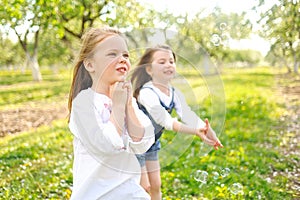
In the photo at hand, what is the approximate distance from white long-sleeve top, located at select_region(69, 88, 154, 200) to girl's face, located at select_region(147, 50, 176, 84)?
74cm

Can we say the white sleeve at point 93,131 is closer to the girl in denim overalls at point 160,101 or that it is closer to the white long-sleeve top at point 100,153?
the white long-sleeve top at point 100,153

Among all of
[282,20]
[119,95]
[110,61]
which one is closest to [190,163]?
[119,95]

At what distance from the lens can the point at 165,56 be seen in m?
3.21

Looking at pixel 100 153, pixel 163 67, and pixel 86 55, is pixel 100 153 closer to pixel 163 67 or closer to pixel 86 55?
pixel 86 55

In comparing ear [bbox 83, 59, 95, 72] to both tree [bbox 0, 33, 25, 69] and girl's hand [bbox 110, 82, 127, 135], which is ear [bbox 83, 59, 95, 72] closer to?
girl's hand [bbox 110, 82, 127, 135]

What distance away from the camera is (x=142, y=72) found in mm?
3334

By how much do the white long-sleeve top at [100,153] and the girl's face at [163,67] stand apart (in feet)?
2.43

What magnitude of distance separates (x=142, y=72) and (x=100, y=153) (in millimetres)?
1072

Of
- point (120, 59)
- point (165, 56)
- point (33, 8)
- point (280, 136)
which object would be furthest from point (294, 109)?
point (120, 59)

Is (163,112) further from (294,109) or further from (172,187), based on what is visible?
(294,109)

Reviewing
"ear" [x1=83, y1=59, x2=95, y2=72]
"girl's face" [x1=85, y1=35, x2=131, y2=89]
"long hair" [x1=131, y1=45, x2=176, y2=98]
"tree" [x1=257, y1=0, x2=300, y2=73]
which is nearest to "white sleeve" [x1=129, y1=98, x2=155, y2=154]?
"girl's face" [x1=85, y1=35, x2=131, y2=89]

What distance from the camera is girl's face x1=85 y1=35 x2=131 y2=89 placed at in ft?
8.46

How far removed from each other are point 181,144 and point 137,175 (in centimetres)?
93

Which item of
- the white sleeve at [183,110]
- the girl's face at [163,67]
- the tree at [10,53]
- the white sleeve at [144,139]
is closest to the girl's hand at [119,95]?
the white sleeve at [144,139]
